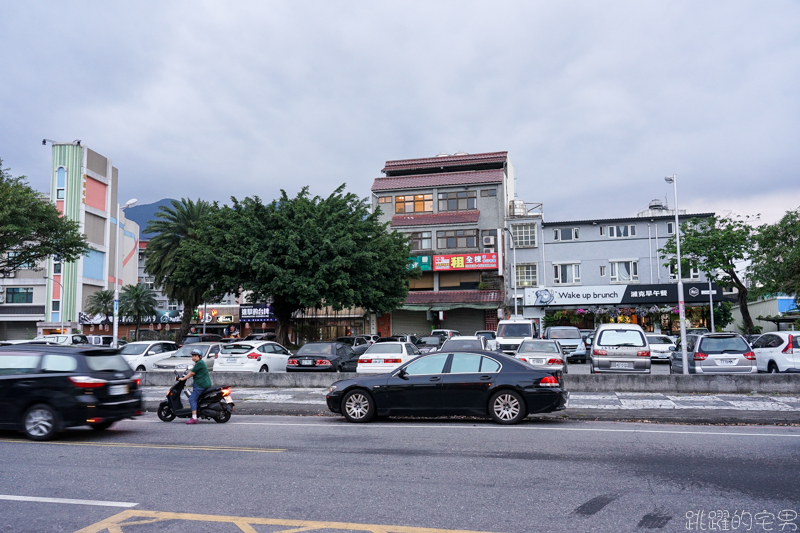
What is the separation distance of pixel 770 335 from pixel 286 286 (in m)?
21.8

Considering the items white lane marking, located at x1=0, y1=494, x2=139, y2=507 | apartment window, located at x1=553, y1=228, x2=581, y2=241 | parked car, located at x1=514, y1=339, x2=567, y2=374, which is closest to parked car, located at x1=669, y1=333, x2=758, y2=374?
parked car, located at x1=514, y1=339, x2=567, y2=374

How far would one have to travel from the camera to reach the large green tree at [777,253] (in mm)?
28484

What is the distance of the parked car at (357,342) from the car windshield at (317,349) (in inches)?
84.6

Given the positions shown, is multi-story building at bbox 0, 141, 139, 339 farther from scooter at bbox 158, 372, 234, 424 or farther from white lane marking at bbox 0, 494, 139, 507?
white lane marking at bbox 0, 494, 139, 507

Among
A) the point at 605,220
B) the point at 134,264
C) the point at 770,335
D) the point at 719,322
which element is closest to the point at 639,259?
the point at 605,220

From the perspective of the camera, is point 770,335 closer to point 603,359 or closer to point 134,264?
point 603,359

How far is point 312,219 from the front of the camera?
32375mm

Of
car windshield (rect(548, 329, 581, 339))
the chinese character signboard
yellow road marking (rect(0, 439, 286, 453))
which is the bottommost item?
yellow road marking (rect(0, 439, 286, 453))

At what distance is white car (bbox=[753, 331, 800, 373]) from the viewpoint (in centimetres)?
1797

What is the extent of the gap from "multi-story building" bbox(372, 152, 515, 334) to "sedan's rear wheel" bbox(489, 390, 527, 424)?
35.3m

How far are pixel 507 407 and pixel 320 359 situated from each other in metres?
11.4

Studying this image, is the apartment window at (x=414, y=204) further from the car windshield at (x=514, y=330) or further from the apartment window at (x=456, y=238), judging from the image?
the car windshield at (x=514, y=330)

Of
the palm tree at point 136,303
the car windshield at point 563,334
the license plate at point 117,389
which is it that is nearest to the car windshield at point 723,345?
the car windshield at point 563,334

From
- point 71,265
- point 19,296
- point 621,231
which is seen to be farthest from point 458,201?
point 19,296
